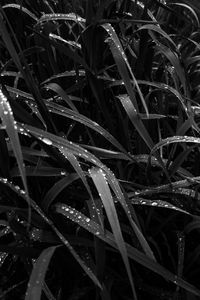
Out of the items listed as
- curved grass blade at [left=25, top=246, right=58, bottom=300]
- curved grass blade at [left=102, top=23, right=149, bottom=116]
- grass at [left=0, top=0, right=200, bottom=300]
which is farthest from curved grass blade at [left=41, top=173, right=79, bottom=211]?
curved grass blade at [left=102, top=23, right=149, bottom=116]

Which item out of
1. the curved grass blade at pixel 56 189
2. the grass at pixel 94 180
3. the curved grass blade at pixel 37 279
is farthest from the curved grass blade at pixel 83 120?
the curved grass blade at pixel 37 279

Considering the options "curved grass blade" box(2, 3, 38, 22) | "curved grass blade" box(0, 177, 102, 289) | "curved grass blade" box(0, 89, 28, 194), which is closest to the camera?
"curved grass blade" box(0, 89, 28, 194)

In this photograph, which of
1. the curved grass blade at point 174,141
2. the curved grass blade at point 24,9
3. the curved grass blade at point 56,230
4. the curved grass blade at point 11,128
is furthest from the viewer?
the curved grass blade at point 24,9

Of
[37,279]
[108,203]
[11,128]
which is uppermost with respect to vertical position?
[11,128]

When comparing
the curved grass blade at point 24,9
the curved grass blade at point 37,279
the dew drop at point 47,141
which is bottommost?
the curved grass blade at point 37,279

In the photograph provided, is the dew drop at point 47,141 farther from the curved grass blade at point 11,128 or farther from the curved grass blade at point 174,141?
the curved grass blade at point 174,141

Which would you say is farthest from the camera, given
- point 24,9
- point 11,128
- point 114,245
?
point 24,9

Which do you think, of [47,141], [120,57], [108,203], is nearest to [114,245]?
[108,203]

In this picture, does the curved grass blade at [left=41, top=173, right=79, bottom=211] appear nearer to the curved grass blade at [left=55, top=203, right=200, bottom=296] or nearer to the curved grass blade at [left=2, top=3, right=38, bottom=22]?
the curved grass blade at [left=55, top=203, right=200, bottom=296]

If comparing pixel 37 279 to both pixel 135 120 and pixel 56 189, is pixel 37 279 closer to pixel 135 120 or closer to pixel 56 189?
pixel 56 189
